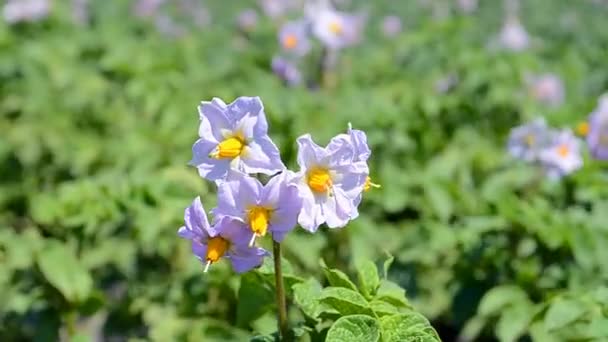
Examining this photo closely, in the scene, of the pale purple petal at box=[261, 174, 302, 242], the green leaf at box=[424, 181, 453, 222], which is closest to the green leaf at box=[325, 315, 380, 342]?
the pale purple petal at box=[261, 174, 302, 242]

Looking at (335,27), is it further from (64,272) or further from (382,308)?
A: (382,308)

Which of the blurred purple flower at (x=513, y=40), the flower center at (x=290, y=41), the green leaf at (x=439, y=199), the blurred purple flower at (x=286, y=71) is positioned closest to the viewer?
the green leaf at (x=439, y=199)

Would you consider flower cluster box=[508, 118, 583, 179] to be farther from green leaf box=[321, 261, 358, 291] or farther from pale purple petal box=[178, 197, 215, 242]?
pale purple petal box=[178, 197, 215, 242]

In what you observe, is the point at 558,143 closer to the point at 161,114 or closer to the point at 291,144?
the point at 291,144

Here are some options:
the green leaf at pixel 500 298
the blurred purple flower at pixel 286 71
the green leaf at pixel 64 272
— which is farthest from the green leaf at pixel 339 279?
the blurred purple flower at pixel 286 71

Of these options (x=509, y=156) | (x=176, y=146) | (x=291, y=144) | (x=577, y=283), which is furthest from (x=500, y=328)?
(x=176, y=146)

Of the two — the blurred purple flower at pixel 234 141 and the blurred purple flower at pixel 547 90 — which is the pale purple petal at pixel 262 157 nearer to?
the blurred purple flower at pixel 234 141
